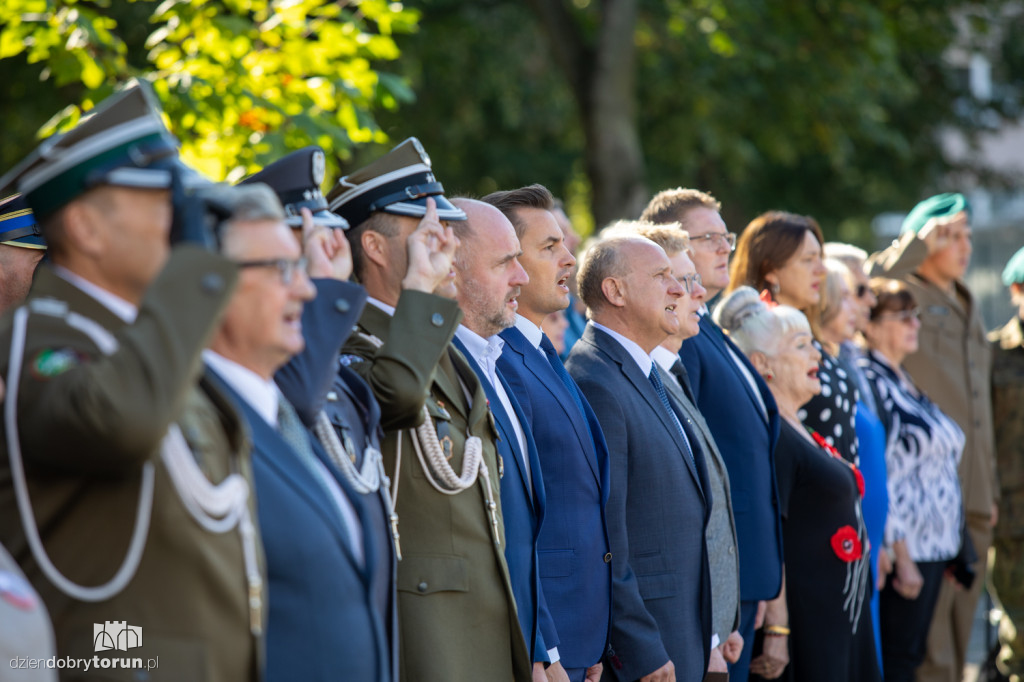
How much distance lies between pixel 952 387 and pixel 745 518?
3216 mm

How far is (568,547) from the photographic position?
399 cm

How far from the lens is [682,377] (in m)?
4.96

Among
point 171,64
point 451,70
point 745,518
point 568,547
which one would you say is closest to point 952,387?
point 745,518

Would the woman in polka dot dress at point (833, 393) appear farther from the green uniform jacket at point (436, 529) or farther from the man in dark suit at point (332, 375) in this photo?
the man in dark suit at point (332, 375)

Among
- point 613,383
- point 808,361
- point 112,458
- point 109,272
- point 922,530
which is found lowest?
point 922,530

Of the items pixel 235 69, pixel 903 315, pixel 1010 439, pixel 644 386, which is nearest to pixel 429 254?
pixel 644 386

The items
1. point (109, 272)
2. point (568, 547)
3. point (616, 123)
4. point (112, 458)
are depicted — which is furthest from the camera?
point (616, 123)

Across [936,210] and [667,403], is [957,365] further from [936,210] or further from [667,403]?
[667,403]

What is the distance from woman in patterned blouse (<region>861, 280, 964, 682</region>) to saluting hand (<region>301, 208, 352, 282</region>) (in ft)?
14.1

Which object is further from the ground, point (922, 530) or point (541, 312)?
point (541, 312)

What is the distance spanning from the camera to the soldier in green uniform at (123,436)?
212cm

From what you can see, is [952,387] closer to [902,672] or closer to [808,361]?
[902,672]

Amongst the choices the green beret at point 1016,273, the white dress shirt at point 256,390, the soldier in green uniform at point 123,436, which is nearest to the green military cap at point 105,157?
the soldier in green uniform at point 123,436

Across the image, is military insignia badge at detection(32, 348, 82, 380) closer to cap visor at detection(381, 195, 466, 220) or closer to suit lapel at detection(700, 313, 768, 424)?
cap visor at detection(381, 195, 466, 220)
